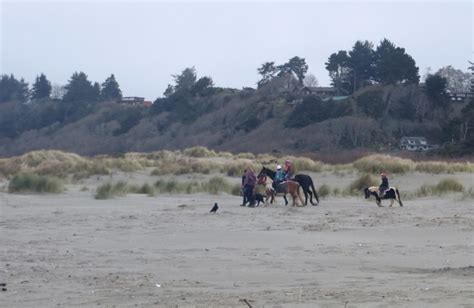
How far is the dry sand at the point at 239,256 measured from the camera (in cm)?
957

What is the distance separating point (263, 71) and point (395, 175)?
203 ft

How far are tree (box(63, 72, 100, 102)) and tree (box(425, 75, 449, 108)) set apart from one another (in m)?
50.6

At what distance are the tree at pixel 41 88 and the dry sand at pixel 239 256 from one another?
317ft

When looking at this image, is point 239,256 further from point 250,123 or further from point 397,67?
point 250,123

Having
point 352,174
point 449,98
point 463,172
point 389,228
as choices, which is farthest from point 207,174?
point 449,98

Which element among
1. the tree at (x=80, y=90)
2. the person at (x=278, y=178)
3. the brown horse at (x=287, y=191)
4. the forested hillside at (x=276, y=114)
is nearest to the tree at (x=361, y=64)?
the forested hillside at (x=276, y=114)

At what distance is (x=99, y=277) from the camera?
436 inches

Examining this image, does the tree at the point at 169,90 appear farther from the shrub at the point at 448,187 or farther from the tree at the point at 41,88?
the shrub at the point at 448,187

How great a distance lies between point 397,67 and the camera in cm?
6750

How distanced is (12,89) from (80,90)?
2021 centimetres

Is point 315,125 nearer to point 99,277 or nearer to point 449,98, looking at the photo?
point 449,98

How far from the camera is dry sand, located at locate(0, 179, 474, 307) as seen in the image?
957 centimetres

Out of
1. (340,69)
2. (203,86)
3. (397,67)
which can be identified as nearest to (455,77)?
(340,69)

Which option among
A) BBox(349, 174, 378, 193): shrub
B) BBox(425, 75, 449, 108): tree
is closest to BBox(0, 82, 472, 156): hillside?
BBox(425, 75, 449, 108): tree
